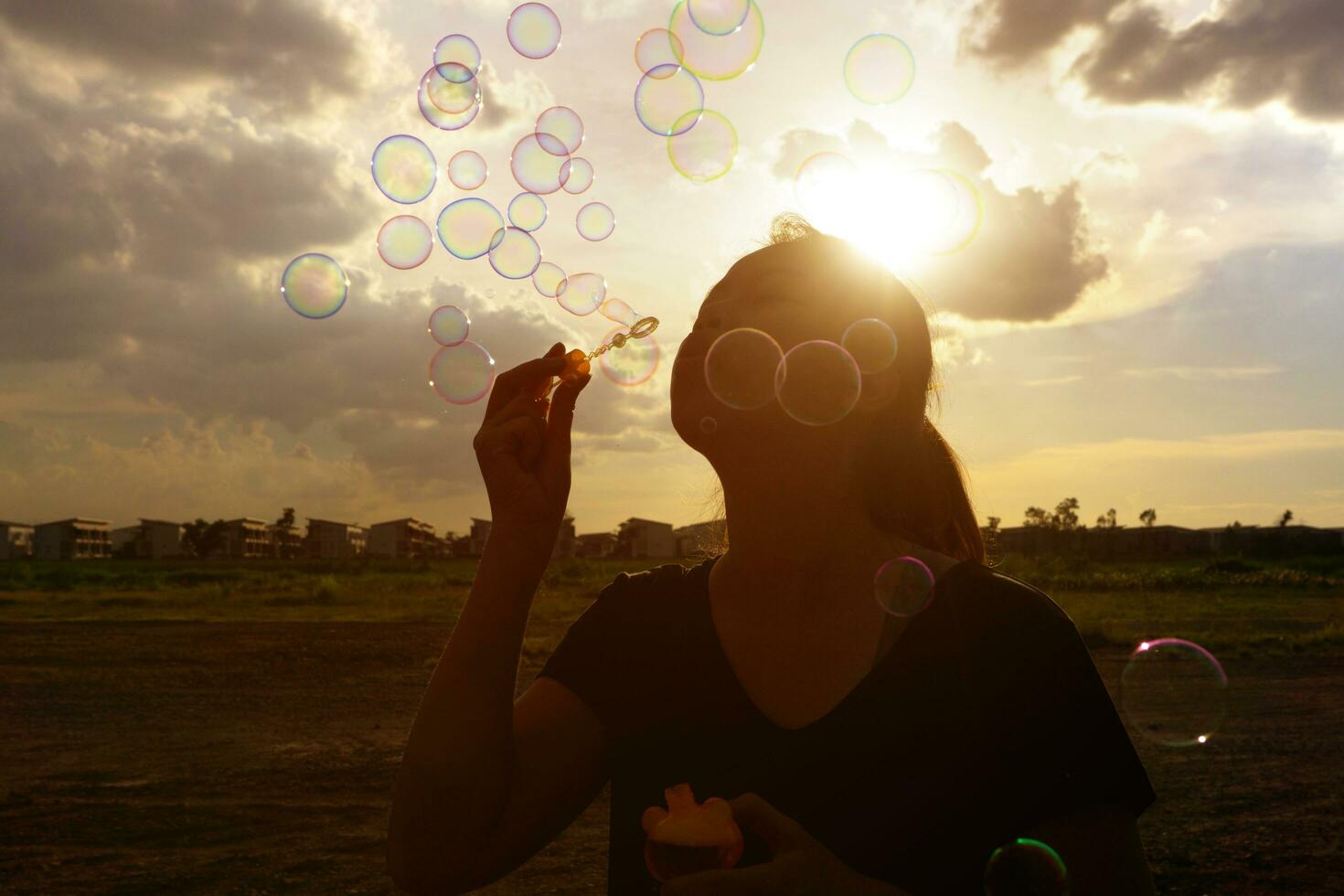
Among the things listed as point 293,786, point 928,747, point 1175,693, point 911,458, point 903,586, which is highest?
point 911,458

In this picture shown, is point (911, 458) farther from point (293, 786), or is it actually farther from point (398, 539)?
point (398, 539)

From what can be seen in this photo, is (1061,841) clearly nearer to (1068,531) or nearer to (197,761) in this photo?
(197,761)

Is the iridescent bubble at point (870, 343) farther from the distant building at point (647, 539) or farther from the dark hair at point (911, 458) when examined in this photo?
the distant building at point (647, 539)

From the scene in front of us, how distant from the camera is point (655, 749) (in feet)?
5.43

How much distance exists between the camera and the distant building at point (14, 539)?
89.1m

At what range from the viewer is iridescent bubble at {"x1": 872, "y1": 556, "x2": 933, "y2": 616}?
1.55m

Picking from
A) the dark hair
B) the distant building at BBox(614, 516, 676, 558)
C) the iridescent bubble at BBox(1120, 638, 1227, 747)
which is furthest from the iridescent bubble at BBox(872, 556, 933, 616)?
the distant building at BBox(614, 516, 676, 558)

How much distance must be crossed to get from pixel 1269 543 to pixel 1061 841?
61.9 m

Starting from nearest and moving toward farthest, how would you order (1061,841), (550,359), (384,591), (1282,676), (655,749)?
(1061,841)
(655,749)
(550,359)
(1282,676)
(384,591)

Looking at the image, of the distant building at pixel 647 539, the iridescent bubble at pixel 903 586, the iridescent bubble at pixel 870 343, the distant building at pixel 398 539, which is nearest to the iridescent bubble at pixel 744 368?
the iridescent bubble at pixel 870 343

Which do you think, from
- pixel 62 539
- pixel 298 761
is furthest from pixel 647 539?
pixel 298 761

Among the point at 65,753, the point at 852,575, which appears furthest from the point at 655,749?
the point at 65,753

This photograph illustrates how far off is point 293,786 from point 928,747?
5777 mm

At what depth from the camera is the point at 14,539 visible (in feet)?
297
